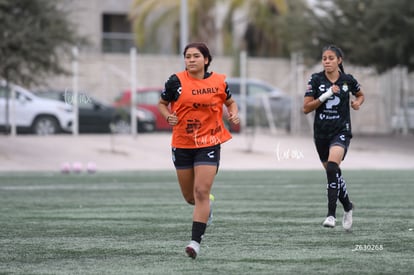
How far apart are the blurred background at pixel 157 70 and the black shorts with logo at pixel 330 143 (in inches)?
655

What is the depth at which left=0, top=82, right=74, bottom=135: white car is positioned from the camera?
31.4 m

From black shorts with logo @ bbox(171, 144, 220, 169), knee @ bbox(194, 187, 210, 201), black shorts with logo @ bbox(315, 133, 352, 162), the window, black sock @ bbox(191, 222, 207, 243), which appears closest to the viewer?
black sock @ bbox(191, 222, 207, 243)

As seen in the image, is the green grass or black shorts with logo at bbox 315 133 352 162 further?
black shorts with logo at bbox 315 133 352 162

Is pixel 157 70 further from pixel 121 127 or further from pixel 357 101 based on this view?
pixel 357 101

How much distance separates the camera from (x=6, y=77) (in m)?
28.9

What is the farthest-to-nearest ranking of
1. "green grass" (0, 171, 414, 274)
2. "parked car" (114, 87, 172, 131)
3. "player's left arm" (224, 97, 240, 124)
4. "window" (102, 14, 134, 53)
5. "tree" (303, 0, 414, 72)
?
"window" (102, 14, 134, 53) < "parked car" (114, 87, 172, 131) < "tree" (303, 0, 414, 72) < "player's left arm" (224, 97, 240, 124) < "green grass" (0, 171, 414, 274)

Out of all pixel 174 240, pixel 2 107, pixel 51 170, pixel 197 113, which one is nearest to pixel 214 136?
pixel 197 113

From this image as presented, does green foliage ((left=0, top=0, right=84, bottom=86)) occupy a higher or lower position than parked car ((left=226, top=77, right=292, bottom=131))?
higher

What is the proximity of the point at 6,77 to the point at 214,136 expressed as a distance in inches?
794

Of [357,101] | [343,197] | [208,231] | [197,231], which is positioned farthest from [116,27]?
[197,231]

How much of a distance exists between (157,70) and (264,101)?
4.43 metres

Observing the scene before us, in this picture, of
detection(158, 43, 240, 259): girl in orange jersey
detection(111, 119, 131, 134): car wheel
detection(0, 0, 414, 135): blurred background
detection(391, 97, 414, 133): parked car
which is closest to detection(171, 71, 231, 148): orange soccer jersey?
detection(158, 43, 240, 259): girl in orange jersey

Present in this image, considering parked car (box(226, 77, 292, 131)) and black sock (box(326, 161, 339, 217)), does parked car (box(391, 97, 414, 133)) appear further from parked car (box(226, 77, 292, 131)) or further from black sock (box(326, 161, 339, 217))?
black sock (box(326, 161, 339, 217))

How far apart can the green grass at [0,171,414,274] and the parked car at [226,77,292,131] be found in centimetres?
1561
